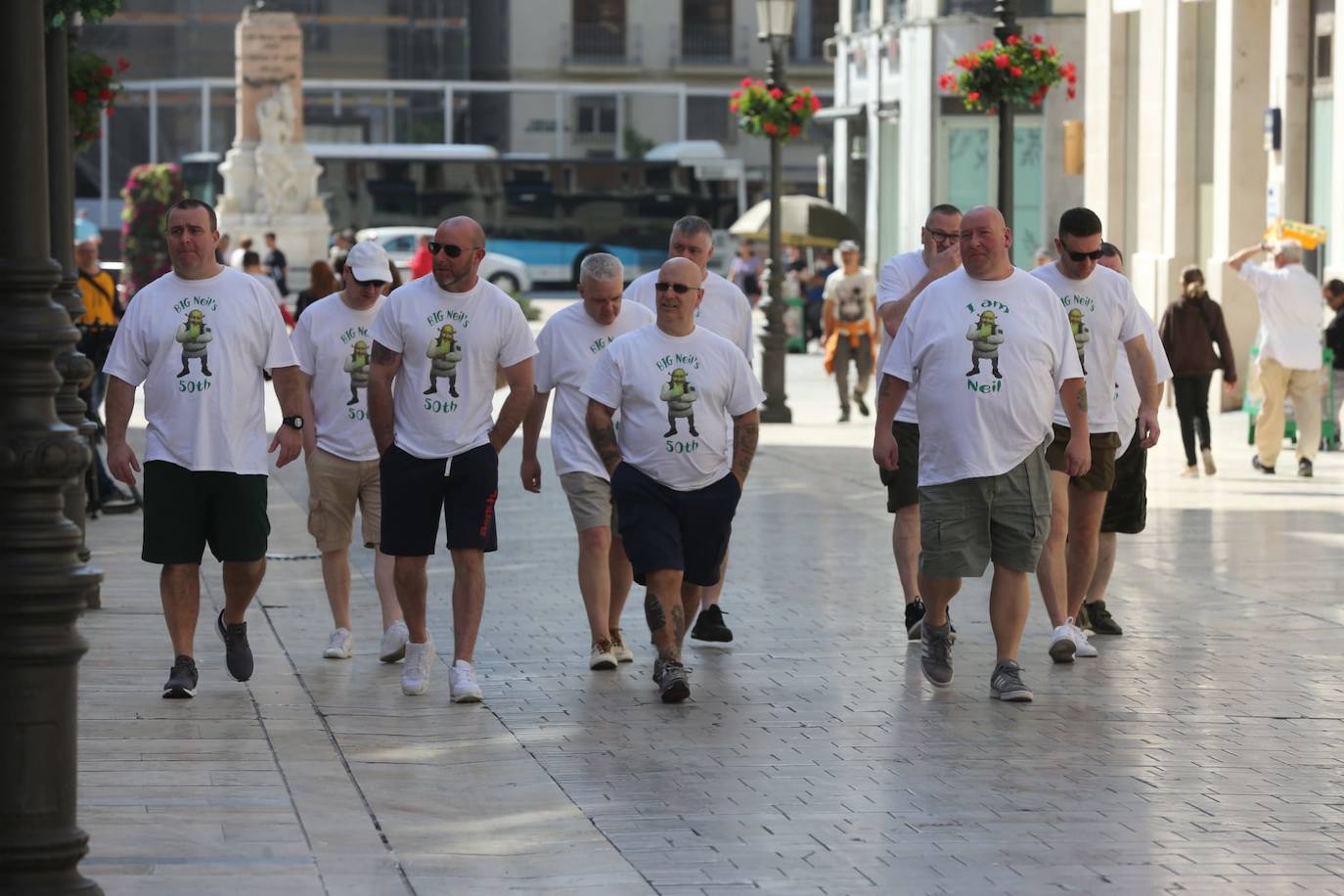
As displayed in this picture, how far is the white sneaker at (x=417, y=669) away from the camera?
9.35 meters

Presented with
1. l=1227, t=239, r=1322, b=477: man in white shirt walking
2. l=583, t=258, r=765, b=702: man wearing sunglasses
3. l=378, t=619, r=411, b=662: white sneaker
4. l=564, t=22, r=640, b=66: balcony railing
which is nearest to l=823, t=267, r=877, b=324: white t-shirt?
l=1227, t=239, r=1322, b=477: man in white shirt walking

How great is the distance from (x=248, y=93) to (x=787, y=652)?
145 feet

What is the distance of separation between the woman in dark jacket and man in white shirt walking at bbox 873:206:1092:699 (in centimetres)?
909

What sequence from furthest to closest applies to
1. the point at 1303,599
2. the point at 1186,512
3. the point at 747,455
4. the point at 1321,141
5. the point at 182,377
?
the point at 1321,141, the point at 1186,512, the point at 1303,599, the point at 747,455, the point at 182,377

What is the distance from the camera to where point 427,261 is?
2528cm

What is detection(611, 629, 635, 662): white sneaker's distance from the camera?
10188 millimetres

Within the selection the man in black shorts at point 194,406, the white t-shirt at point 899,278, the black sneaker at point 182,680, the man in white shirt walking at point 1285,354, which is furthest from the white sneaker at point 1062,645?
the man in white shirt walking at point 1285,354

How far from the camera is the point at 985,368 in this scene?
920 cm

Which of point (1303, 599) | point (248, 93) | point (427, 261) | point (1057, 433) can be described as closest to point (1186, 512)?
point (1303, 599)

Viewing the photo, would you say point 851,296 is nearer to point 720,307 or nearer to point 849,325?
point 849,325

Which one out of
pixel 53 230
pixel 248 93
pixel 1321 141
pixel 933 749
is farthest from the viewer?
pixel 248 93

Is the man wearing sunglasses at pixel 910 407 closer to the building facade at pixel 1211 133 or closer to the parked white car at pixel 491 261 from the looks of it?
the building facade at pixel 1211 133

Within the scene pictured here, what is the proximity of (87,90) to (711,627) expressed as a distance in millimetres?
8414

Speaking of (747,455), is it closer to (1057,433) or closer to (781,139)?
(1057,433)
